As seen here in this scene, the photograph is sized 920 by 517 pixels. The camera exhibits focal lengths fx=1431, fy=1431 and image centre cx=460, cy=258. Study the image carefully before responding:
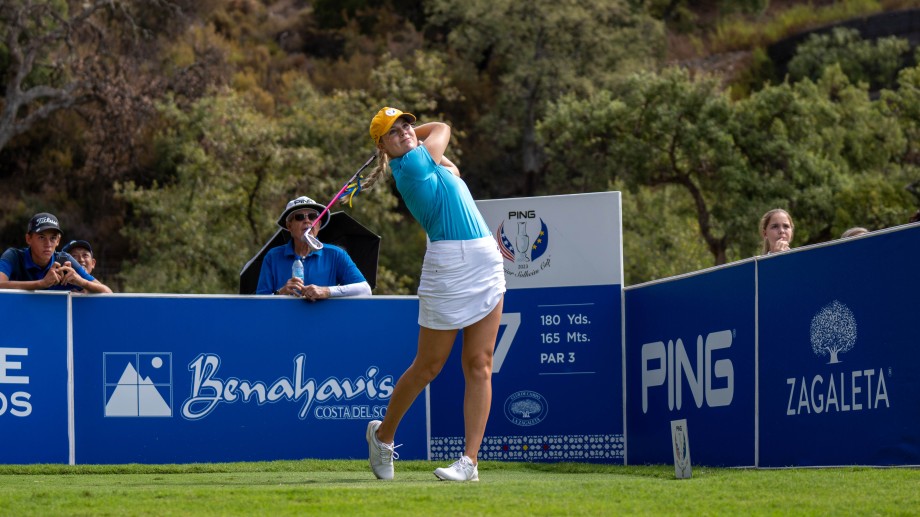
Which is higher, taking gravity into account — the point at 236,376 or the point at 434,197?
the point at 434,197

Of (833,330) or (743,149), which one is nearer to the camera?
(833,330)

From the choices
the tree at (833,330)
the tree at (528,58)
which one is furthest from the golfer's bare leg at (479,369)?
the tree at (528,58)

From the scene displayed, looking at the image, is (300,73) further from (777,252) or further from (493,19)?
(777,252)

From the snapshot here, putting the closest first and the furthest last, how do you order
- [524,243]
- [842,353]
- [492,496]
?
[492,496] → [842,353] → [524,243]

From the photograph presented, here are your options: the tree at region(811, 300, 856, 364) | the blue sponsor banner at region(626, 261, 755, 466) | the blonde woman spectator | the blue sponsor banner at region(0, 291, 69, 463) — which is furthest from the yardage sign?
the blue sponsor banner at region(0, 291, 69, 463)

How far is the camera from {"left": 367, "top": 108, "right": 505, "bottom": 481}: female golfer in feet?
23.2

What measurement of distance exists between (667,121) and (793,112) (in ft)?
10.9

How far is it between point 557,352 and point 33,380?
379cm

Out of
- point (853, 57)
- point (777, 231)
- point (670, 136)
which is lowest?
point (777, 231)

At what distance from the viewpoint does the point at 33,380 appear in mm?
9758

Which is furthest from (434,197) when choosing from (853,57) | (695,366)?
(853,57)

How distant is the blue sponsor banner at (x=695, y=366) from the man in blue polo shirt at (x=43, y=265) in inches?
154

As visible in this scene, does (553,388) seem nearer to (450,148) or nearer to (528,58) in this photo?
(450,148)

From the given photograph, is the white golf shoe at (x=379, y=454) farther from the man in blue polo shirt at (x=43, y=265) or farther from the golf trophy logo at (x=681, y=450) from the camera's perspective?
the man in blue polo shirt at (x=43, y=265)
